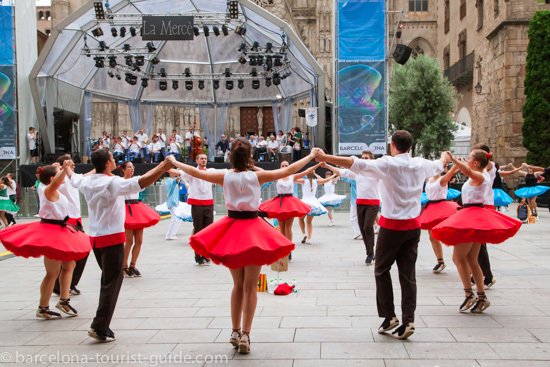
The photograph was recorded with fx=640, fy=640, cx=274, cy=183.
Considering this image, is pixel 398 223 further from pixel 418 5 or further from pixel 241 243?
pixel 418 5

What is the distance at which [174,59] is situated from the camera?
106 ft

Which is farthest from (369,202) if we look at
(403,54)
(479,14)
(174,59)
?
(479,14)

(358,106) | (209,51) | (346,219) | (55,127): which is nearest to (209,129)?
(209,51)

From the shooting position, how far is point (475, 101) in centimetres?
3888

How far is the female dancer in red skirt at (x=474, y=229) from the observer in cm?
709

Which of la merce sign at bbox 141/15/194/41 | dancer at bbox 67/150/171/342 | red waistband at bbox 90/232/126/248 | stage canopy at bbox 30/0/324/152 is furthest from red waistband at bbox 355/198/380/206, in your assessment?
la merce sign at bbox 141/15/194/41

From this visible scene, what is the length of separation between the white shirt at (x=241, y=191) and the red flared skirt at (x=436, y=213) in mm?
3943

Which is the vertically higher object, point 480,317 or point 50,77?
point 50,77

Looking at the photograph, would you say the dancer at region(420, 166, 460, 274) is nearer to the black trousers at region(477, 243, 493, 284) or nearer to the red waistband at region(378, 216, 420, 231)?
the black trousers at region(477, 243, 493, 284)

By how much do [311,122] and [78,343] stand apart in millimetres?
21852

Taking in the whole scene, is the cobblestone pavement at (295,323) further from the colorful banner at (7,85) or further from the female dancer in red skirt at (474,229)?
the colorful banner at (7,85)

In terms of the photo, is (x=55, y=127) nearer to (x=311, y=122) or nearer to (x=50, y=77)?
(x=50, y=77)

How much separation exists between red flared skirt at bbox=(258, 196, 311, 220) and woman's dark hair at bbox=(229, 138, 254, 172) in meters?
5.35

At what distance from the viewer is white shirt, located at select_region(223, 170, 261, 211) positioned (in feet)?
19.0
